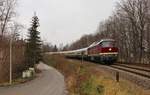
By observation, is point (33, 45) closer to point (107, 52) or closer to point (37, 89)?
point (107, 52)

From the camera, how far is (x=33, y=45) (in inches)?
2928

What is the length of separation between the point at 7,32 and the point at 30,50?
592 centimetres

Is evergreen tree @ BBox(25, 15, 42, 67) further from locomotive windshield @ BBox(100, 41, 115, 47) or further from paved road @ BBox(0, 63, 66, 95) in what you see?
locomotive windshield @ BBox(100, 41, 115, 47)

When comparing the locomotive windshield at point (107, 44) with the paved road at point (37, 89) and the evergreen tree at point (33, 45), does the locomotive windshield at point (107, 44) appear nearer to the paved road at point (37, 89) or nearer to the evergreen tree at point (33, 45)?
the paved road at point (37, 89)

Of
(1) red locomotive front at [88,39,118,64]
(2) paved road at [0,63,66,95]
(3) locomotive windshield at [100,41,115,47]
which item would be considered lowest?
(2) paved road at [0,63,66,95]

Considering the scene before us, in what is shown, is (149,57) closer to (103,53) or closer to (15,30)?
(103,53)

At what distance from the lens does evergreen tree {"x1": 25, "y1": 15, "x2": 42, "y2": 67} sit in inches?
2894

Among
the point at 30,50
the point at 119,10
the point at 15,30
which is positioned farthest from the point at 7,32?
the point at 119,10

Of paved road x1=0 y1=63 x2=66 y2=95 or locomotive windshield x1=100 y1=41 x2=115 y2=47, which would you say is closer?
paved road x1=0 y1=63 x2=66 y2=95

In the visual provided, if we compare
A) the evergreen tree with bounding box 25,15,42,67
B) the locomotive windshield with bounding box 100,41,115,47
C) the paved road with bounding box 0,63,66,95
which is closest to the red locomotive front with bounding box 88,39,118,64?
the locomotive windshield with bounding box 100,41,115,47

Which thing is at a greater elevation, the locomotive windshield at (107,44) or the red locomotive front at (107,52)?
the locomotive windshield at (107,44)

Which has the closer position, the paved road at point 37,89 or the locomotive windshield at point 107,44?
the paved road at point 37,89

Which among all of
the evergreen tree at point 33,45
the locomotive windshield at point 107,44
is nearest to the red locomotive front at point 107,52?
the locomotive windshield at point 107,44

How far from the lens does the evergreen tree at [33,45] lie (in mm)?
73500
